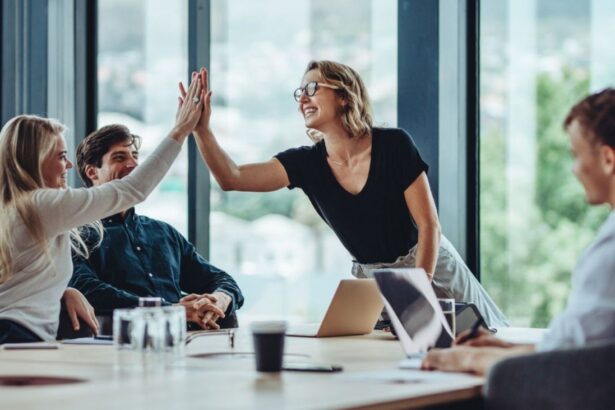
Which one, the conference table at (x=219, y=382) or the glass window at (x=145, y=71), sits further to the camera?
the glass window at (x=145, y=71)

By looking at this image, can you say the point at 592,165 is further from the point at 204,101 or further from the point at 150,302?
the point at 204,101

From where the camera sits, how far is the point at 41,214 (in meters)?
3.11

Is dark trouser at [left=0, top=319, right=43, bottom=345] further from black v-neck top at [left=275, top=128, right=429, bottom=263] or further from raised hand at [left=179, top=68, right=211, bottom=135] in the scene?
black v-neck top at [left=275, top=128, right=429, bottom=263]

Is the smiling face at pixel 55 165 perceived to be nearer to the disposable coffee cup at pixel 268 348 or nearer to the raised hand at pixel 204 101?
the raised hand at pixel 204 101

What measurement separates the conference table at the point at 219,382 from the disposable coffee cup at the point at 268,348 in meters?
0.03

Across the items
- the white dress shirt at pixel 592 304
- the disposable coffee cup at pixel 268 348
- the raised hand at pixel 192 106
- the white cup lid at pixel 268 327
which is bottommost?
the disposable coffee cup at pixel 268 348

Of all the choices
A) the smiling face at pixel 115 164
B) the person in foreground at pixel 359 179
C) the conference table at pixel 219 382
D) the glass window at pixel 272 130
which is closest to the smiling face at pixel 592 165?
the conference table at pixel 219 382

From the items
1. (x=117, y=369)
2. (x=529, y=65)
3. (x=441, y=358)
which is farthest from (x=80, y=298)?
(x=529, y=65)

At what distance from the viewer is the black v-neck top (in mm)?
3801

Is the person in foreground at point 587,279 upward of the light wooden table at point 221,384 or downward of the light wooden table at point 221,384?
upward

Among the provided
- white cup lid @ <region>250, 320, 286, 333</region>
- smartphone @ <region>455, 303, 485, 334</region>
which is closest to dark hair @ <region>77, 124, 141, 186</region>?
smartphone @ <region>455, 303, 485, 334</region>

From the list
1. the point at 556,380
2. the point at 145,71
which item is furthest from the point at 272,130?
the point at 556,380

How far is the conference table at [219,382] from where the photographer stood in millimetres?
1704

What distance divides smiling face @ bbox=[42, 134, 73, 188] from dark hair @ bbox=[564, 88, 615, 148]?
174cm
